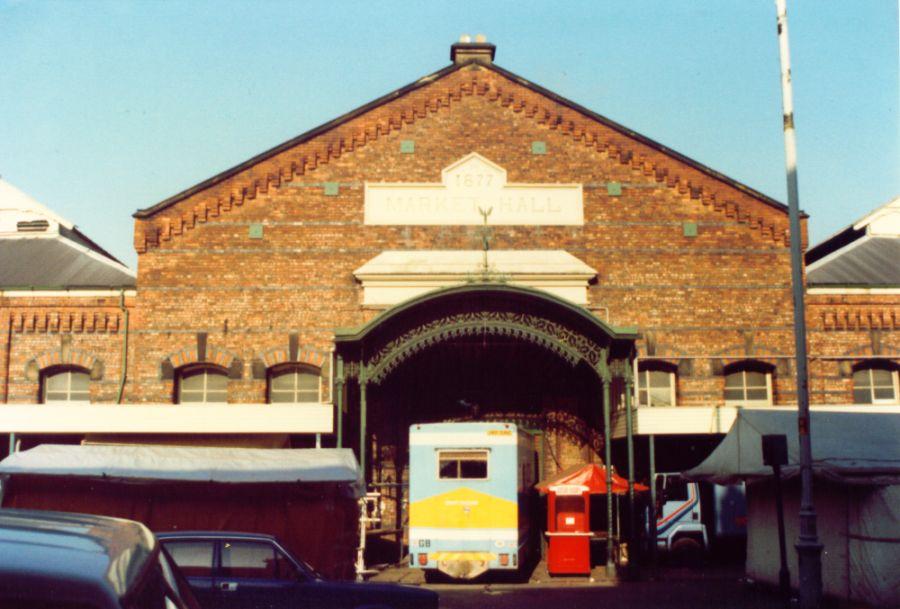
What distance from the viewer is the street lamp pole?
1472 cm

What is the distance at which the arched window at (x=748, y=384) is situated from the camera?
2514 cm

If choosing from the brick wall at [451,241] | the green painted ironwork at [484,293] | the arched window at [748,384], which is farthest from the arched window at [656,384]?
the green painted ironwork at [484,293]

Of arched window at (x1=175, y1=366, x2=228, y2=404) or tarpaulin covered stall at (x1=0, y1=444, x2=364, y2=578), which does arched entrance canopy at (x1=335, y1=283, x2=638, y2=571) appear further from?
tarpaulin covered stall at (x1=0, y1=444, x2=364, y2=578)

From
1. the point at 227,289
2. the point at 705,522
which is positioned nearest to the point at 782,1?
the point at 705,522

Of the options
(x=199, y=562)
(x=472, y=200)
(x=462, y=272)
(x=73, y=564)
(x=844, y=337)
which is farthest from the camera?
(x=472, y=200)

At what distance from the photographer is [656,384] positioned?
25.2m

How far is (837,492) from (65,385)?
1866 centimetres

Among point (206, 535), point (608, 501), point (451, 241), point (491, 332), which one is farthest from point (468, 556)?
point (206, 535)

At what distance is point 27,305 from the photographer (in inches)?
1000

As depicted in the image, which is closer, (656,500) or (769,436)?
(769,436)

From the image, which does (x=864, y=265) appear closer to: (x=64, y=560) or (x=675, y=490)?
(x=675, y=490)

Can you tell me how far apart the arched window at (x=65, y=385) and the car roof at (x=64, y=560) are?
23.8 m

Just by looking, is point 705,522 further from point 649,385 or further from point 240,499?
point 240,499

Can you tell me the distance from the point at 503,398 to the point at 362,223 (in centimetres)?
576
